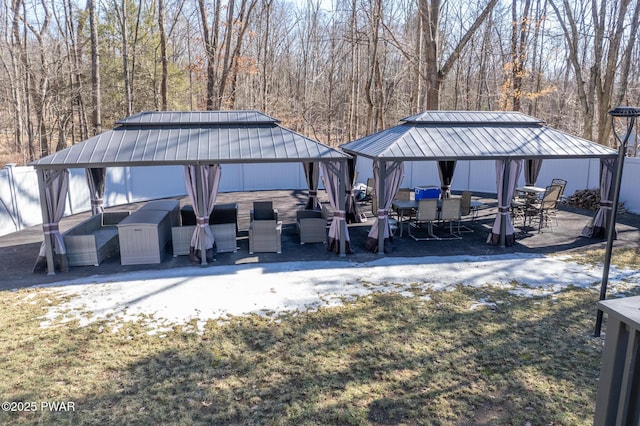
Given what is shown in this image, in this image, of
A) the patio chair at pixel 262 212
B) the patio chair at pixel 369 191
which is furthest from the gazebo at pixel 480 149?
the patio chair at pixel 369 191

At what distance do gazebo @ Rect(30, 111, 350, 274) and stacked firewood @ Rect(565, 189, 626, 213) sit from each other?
964 centimetres

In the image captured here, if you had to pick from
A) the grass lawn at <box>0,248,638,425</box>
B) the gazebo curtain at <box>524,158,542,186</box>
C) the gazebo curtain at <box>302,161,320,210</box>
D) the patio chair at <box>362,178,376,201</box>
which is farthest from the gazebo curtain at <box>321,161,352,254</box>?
the gazebo curtain at <box>524,158,542,186</box>

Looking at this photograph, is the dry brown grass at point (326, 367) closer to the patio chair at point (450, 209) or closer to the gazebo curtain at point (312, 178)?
the patio chair at point (450, 209)

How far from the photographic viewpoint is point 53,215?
7.87 metres

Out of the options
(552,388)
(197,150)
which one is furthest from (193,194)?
(552,388)

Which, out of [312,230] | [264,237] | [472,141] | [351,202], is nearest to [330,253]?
[312,230]

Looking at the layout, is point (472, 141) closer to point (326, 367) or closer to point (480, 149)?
point (480, 149)

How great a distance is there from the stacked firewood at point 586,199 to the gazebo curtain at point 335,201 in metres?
9.56

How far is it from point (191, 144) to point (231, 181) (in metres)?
9.02

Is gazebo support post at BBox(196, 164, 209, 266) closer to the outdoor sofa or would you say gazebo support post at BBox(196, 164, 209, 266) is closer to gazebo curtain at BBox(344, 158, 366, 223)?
the outdoor sofa

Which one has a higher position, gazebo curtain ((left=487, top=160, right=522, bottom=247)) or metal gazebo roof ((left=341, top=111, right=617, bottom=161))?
metal gazebo roof ((left=341, top=111, right=617, bottom=161))

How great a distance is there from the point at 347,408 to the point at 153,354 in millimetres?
2434

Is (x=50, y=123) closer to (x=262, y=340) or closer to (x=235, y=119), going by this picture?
(x=235, y=119)

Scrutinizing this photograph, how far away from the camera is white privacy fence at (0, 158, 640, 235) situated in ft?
36.8
